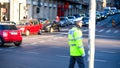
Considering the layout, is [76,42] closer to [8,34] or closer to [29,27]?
[8,34]

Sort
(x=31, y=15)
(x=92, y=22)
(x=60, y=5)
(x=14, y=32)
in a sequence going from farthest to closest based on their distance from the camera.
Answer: (x=60, y=5)
(x=31, y=15)
(x=14, y=32)
(x=92, y=22)

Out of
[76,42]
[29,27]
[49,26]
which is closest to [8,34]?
[29,27]

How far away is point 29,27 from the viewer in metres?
36.6

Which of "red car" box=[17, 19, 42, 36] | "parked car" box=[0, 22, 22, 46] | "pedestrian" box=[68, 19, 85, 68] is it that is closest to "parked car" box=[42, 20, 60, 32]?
"red car" box=[17, 19, 42, 36]

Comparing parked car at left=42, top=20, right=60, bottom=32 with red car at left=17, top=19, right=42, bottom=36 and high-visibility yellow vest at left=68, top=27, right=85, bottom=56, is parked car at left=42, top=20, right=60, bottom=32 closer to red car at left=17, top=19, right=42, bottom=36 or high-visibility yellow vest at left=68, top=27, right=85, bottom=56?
red car at left=17, top=19, right=42, bottom=36

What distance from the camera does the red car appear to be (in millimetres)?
35750

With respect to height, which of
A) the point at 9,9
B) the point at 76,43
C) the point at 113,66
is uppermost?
the point at 9,9

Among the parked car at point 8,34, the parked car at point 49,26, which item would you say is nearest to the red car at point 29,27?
the parked car at point 49,26

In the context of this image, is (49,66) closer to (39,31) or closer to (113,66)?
(113,66)

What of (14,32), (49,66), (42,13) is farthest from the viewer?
(42,13)

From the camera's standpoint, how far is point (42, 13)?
6981 cm

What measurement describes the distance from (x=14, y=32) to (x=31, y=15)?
37749 millimetres

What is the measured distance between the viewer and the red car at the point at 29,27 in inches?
1407

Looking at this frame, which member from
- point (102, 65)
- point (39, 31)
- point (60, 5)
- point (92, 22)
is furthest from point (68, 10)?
point (92, 22)
